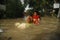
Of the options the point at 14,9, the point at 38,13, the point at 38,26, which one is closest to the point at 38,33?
the point at 38,26

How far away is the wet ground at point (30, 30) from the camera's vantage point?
4.56 feet

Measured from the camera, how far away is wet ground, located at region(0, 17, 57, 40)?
139cm

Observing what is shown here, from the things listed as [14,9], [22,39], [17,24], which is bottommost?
[22,39]

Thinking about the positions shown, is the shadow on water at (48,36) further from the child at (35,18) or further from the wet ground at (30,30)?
the child at (35,18)

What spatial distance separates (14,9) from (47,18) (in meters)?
0.28

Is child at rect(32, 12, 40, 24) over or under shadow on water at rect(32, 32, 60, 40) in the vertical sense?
over

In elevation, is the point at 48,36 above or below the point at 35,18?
below

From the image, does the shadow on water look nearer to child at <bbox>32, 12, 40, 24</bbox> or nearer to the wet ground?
the wet ground

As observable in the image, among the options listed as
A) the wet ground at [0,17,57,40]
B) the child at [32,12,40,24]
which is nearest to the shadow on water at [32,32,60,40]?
the wet ground at [0,17,57,40]

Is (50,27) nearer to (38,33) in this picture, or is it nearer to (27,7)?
(38,33)

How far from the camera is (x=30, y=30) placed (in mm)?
1413

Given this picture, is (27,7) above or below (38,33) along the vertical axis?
above

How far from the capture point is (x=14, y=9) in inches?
56.7

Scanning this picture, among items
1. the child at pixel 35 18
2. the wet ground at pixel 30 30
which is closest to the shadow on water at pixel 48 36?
the wet ground at pixel 30 30
